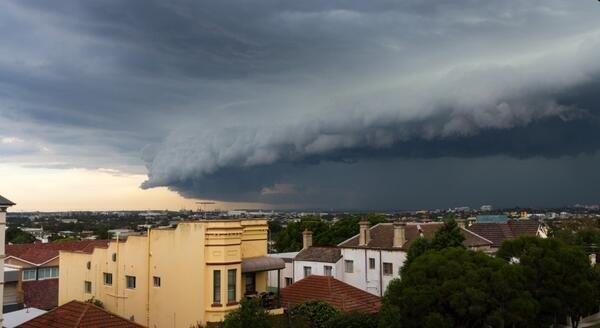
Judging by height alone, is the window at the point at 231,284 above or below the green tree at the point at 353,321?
above

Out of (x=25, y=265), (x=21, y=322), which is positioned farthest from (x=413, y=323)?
(x=25, y=265)

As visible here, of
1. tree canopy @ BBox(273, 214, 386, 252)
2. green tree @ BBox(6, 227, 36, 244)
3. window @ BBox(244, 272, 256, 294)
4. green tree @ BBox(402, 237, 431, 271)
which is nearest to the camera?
window @ BBox(244, 272, 256, 294)

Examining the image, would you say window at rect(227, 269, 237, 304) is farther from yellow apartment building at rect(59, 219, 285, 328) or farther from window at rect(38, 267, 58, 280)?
window at rect(38, 267, 58, 280)

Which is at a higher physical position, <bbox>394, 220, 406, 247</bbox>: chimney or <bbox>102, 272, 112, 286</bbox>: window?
<bbox>394, 220, 406, 247</bbox>: chimney

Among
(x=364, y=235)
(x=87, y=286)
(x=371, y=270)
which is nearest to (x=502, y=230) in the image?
(x=364, y=235)

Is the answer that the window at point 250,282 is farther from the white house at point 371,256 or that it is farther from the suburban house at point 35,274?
the white house at point 371,256

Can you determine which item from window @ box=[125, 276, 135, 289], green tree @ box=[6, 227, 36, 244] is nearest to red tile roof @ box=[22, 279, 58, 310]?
window @ box=[125, 276, 135, 289]

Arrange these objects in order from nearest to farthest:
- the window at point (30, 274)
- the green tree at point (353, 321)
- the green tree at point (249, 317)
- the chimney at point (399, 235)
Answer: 1. the green tree at point (249, 317)
2. the green tree at point (353, 321)
3. the chimney at point (399, 235)
4. the window at point (30, 274)

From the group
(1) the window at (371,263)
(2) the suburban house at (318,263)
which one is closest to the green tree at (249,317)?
(1) the window at (371,263)
